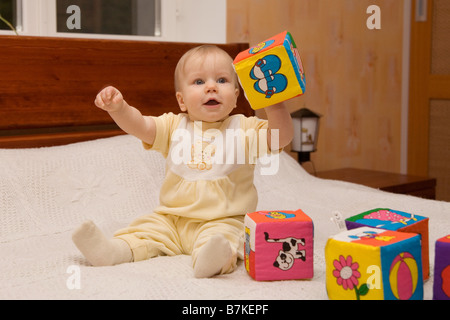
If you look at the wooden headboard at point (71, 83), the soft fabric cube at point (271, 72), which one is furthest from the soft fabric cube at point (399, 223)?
the wooden headboard at point (71, 83)

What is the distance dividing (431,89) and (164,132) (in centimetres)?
227

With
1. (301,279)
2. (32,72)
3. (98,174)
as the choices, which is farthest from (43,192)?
(301,279)

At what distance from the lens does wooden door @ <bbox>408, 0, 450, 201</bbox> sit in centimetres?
321

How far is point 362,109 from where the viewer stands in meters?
3.10

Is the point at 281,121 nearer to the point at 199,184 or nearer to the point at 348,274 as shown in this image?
the point at 199,184

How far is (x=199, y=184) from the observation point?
4.42 feet

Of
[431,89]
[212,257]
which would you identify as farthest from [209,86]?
[431,89]

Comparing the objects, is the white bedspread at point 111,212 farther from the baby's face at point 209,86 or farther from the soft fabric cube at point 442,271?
the baby's face at point 209,86

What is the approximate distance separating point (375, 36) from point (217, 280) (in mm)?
2291

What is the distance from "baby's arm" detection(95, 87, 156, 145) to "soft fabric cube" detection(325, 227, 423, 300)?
539 millimetres

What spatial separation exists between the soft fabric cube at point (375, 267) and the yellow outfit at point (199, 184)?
1.09 ft

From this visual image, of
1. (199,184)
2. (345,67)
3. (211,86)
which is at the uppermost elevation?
(345,67)

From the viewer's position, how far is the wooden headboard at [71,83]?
1942 millimetres
